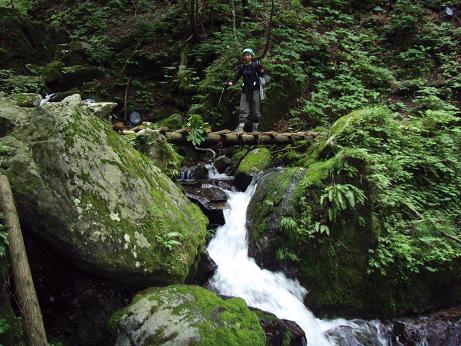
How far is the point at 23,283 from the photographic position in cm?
348

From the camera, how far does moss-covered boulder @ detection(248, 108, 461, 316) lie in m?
6.18

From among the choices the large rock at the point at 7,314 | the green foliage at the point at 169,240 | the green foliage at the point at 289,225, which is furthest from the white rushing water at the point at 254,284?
the large rock at the point at 7,314

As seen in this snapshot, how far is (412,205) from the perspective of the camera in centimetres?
704

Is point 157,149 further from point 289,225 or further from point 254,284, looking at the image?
point 254,284

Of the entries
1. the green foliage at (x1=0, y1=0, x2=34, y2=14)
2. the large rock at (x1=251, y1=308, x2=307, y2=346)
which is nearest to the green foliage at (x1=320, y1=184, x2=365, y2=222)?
the large rock at (x1=251, y1=308, x2=307, y2=346)

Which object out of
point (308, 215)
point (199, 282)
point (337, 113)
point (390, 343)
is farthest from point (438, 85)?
point (199, 282)

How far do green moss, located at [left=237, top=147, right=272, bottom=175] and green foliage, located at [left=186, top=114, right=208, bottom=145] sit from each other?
1.24 metres

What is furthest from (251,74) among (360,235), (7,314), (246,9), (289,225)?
(7,314)

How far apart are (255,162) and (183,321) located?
17.6 ft

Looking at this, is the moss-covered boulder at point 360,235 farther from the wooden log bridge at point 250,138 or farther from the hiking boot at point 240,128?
the hiking boot at point 240,128

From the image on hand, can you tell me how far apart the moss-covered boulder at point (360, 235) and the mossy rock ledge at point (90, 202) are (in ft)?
6.43

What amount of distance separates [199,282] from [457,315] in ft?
14.0

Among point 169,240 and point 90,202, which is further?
point 169,240

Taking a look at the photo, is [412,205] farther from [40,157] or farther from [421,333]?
[40,157]
